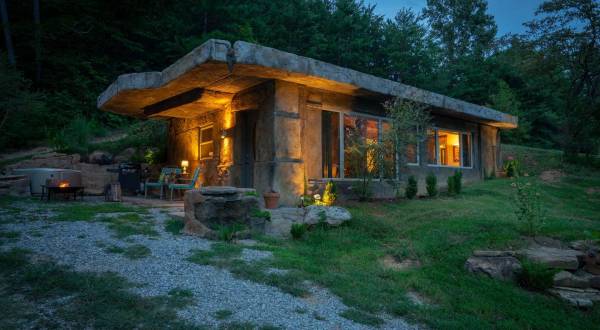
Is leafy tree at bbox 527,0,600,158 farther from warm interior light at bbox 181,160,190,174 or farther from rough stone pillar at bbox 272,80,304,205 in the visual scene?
warm interior light at bbox 181,160,190,174

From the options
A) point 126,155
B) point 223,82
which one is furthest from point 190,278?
point 126,155

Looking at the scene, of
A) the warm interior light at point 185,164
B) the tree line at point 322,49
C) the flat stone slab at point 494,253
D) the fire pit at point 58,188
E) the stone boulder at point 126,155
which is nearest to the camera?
the flat stone slab at point 494,253

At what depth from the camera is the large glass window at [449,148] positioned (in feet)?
39.2

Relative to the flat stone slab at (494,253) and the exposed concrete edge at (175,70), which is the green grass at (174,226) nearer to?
the exposed concrete edge at (175,70)

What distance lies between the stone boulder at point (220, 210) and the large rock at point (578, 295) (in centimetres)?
409

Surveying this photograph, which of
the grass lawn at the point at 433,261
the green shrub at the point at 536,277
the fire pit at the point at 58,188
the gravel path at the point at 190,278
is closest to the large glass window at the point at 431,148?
the grass lawn at the point at 433,261

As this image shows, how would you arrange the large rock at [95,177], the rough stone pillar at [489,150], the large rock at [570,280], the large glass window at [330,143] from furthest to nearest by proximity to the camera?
the rough stone pillar at [489,150] < the large rock at [95,177] < the large glass window at [330,143] < the large rock at [570,280]

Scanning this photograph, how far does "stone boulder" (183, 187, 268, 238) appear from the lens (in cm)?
608

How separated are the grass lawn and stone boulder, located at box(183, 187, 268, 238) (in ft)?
2.24

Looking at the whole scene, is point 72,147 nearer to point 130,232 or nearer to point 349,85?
point 130,232

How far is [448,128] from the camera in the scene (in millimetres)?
12414

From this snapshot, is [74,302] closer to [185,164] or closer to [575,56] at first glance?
[185,164]

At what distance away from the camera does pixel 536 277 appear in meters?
4.64

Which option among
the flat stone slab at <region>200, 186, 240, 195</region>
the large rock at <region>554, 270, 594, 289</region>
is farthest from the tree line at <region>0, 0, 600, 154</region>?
the large rock at <region>554, 270, 594, 289</region>
